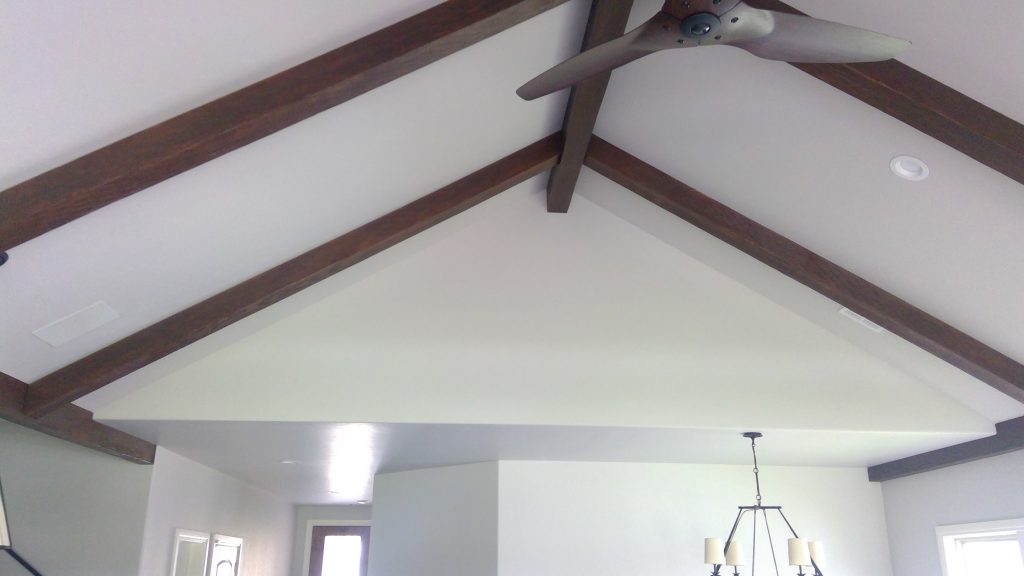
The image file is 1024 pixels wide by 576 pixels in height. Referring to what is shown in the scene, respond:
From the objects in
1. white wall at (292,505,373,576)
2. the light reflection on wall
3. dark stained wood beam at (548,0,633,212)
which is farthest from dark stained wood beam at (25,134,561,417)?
white wall at (292,505,373,576)

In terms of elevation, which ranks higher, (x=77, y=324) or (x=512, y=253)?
(x=512, y=253)

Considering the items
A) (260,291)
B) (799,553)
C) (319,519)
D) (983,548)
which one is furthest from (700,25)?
(319,519)

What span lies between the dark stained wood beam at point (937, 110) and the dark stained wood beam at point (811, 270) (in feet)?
4.42

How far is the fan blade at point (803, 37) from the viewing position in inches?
85.9

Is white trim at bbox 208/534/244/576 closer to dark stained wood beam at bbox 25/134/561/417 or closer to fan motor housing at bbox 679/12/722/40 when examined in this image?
dark stained wood beam at bbox 25/134/561/417

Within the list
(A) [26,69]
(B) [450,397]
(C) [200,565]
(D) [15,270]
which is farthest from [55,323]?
(C) [200,565]

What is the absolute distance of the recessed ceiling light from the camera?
3.47m

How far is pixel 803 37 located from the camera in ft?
7.39

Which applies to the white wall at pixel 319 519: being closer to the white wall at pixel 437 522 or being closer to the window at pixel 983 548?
the white wall at pixel 437 522

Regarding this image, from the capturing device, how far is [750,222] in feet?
14.9

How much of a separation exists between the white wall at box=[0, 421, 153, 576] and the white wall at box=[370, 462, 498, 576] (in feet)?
7.14

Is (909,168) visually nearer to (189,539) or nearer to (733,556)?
(733,556)

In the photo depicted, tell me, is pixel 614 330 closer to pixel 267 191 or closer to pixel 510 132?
pixel 510 132

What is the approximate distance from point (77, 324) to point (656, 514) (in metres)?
4.25
